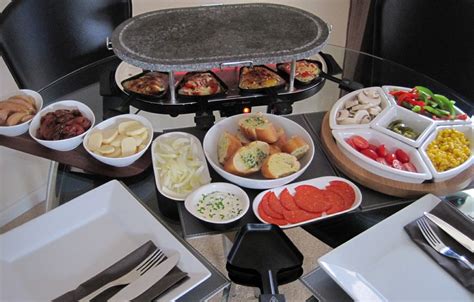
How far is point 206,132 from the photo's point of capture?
1133mm

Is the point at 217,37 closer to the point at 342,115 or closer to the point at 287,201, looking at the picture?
the point at 342,115

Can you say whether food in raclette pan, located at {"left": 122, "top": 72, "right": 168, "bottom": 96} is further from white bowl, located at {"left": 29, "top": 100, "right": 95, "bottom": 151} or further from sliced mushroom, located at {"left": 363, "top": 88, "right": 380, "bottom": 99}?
sliced mushroom, located at {"left": 363, "top": 88, "right": 380, "bottom": 99}

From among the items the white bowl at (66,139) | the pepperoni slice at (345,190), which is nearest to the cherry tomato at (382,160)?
the pepperoni slice at (345,190)

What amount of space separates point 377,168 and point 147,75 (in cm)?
70

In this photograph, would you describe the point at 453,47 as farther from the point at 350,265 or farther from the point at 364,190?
the point at 350,265

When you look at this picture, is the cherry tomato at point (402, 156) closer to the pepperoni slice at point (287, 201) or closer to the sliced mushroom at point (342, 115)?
the sliced mushroom at point (342, 115)

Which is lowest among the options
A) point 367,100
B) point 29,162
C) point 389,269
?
point 29,162

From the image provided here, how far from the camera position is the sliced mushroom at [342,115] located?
3.71ft

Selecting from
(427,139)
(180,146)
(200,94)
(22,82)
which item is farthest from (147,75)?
(427,139)

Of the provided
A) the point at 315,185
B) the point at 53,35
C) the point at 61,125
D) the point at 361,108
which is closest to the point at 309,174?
the point at 315,185

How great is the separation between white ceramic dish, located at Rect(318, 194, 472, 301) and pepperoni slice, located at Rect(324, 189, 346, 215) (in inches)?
3.4

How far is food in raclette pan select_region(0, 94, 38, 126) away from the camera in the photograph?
1.06 m

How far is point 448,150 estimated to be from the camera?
1039 mm

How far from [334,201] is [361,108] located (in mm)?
335
